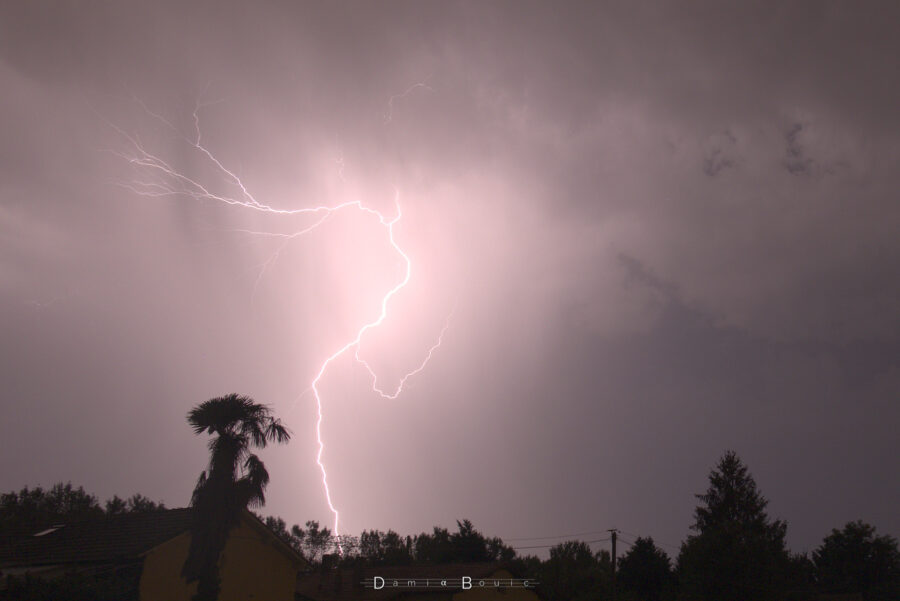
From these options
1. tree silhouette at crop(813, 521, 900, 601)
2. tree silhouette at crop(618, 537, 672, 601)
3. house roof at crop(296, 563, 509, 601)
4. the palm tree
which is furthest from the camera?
tree silhouette at crop(813, 521, 900, 601)

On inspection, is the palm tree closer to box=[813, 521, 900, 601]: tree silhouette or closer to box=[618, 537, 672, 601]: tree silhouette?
box=[618, 537, 672, 601]: tree silhouette

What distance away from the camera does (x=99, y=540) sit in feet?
75.8

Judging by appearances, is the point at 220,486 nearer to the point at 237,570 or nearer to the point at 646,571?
the point at 237,570

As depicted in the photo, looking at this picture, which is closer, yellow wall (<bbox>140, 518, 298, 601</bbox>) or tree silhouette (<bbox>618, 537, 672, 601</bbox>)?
yellow wall (<bbox>140, 518, 298, 601</bbox>)

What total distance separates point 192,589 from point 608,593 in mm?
21380

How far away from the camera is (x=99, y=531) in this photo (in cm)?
2433

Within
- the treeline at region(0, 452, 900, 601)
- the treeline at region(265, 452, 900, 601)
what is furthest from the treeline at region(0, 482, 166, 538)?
the treeline at region(265, 452, 900, 601)

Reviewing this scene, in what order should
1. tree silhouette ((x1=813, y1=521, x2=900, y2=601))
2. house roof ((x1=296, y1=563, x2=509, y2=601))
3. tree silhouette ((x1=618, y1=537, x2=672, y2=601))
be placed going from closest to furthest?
house roof ((x1=296, y1=563, x2=509, y2=601))
tree silhouette ((x1=618, y1=537, x2=672, y2=601))
tree silhouette ((x1=813, y1=521, x2=900, y2=601))

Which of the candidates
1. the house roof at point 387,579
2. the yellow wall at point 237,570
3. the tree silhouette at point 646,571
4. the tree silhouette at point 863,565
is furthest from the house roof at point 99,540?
the tree silhouette at point 863,565

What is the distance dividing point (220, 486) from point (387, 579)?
1163 cm

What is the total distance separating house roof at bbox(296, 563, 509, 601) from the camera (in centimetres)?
2698

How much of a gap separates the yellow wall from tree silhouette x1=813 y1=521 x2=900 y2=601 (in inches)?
1489

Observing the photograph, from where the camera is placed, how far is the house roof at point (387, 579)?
26984 millimetres

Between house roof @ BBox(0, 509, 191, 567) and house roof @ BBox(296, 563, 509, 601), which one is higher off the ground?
house roof @ BBox(0, 509, 191, 567)
